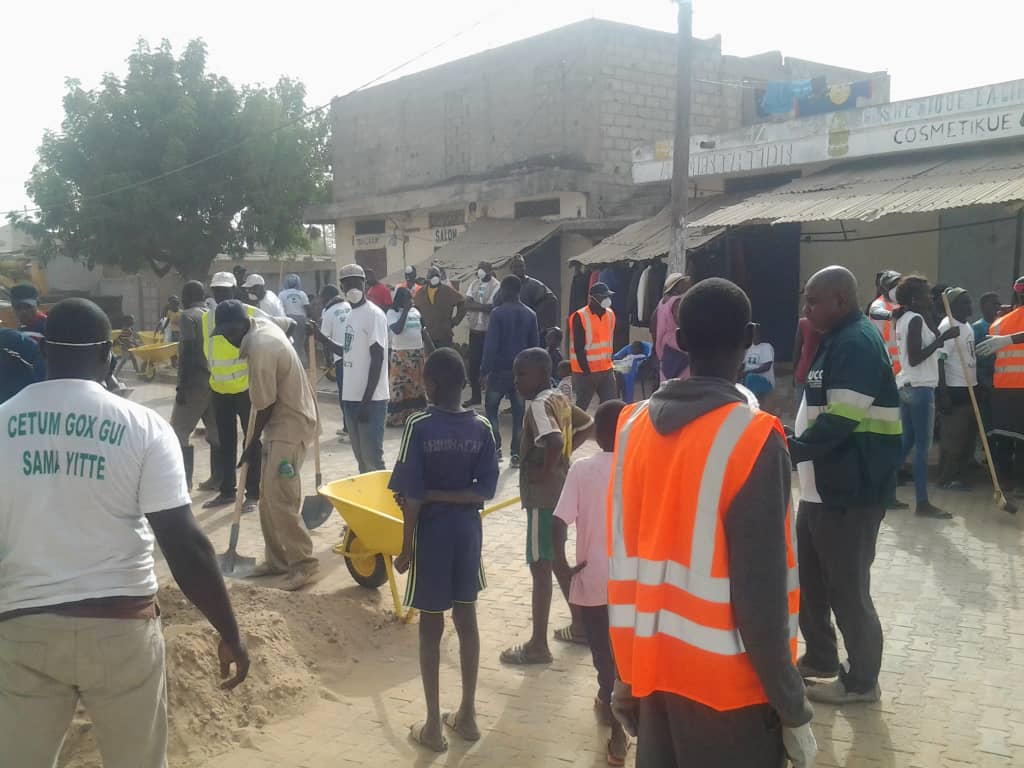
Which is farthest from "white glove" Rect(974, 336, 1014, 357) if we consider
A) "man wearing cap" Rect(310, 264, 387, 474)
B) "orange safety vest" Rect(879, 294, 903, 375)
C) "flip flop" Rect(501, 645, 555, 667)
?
"flip flop" Rect(501, 645, 555, 667)

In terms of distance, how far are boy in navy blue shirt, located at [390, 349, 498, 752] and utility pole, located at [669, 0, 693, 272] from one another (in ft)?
27.4

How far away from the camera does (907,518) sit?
291 inches

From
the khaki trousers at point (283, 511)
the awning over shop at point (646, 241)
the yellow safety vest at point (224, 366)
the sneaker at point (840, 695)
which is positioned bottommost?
the sneaker at point (840, 695)

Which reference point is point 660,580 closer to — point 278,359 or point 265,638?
point 265,638

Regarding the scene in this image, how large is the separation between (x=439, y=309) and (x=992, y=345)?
6507 mm

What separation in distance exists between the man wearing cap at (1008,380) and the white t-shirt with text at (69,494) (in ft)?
25.4

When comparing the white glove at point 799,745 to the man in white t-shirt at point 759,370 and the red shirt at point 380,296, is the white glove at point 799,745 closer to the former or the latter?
the man in white t-shirt at point 759,370

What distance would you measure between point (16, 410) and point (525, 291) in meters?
8.69

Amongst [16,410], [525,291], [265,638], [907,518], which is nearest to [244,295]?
[525,291]

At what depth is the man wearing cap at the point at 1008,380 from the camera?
26.2ft

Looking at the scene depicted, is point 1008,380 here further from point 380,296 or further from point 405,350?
point 380,296

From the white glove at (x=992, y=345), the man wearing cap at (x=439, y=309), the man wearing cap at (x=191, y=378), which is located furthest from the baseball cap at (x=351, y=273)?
the white glove at (x=992, y=345)

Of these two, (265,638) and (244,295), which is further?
(244,295)

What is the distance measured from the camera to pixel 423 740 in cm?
385
